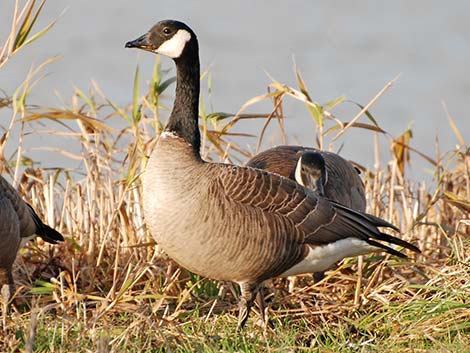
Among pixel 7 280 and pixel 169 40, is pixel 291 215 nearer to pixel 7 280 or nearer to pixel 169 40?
pixel 169 40

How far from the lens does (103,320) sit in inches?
203

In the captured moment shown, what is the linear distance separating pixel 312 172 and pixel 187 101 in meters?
1.11

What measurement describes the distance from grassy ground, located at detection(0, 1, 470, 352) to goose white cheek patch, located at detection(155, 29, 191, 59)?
1.78ft

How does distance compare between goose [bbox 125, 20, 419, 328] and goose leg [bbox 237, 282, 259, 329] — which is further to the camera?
goose leg [bbox 237, 282, 259, 329]

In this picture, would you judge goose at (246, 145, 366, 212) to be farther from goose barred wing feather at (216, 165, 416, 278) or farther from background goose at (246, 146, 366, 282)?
goose barred wing feather at (216, 165, 416, 278)

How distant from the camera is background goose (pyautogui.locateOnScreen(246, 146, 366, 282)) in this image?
21.0 ft

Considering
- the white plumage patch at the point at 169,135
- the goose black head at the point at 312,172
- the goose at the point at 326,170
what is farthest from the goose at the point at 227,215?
the goose at the point at 326,170

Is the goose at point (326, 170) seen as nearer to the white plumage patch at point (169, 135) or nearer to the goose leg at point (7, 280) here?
the white plumage patch at point (169, 135)

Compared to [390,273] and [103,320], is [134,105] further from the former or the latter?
[390,273]

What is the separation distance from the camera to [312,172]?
6375mm

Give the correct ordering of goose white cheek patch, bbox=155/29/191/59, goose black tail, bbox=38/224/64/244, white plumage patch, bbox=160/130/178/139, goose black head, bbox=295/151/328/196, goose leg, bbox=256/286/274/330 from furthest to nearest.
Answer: goose black head, bbox=295/151/328/196, goose black tail, bbox=38/224/64/244, goose white cheek patch, bbox=155/29/191/59, white plumage patch, bbox=160/130/178/139, goose leg, bbox=256/286/274/330

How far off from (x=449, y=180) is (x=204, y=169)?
130 inches

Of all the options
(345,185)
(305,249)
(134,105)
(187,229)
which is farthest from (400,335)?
(134,105)

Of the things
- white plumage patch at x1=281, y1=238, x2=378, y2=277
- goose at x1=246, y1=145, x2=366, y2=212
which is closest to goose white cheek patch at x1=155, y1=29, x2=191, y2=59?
goose at x1=246, y1=145, x2=366, y2=212
